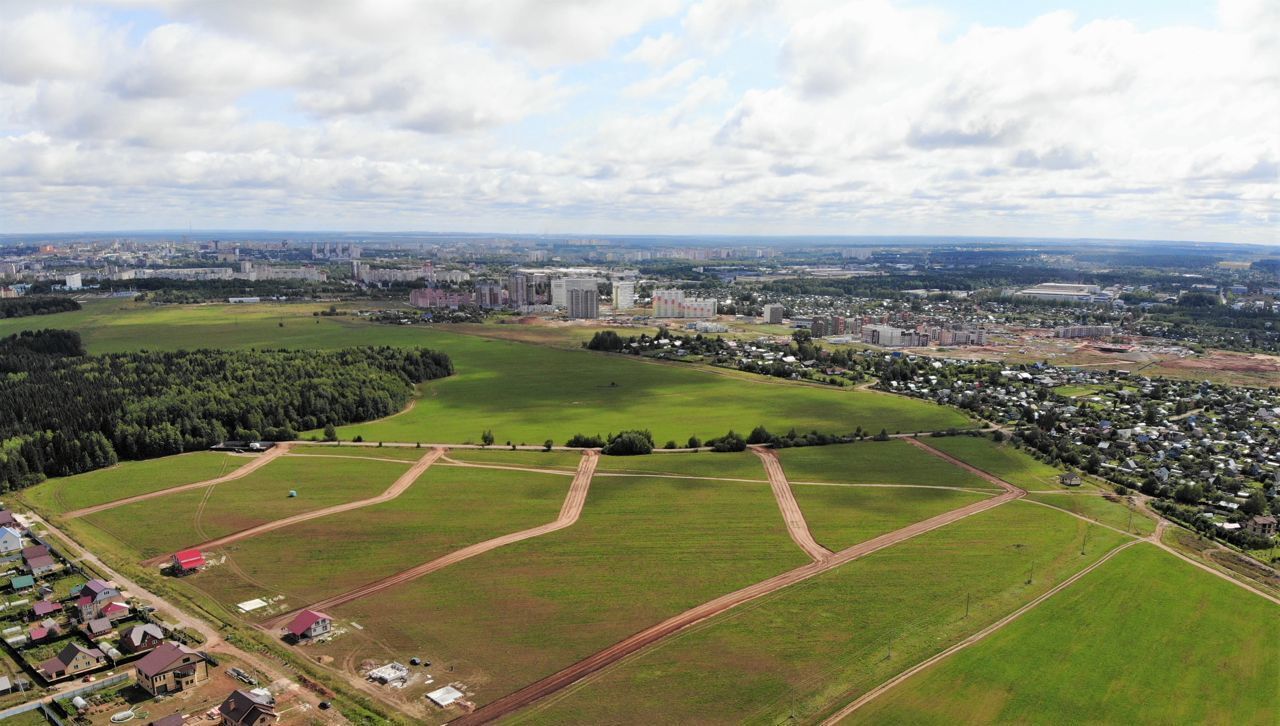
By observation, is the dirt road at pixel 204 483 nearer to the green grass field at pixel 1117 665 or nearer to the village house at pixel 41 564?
the village house at pixel 41 564

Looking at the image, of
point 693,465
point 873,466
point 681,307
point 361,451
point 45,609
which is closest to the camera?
point 45,609

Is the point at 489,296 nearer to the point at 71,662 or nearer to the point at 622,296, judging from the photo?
the point at 622,296

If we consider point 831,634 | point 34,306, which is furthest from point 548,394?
point 34,306

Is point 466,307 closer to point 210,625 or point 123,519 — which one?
point 123,519

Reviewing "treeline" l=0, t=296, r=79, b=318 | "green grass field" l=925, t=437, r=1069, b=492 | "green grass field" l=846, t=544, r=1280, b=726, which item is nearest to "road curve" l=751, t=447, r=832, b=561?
"green grass field" l=846, t=544, r=1280, b=726

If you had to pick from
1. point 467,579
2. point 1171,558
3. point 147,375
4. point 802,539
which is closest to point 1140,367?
point 1171,558

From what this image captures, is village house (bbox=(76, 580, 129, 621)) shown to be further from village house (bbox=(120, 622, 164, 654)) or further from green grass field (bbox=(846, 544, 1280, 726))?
green grass field (bbox=(846, 544, 1280, 726))
